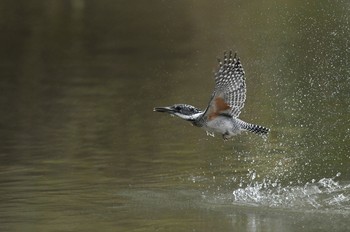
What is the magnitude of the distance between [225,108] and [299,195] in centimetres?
125

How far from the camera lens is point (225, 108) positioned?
32.9 ft

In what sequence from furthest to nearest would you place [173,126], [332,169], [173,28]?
→ [173,28]
[173,126]
[332,169]

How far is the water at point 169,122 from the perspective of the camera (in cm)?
1009

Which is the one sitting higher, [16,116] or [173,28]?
[173,28]

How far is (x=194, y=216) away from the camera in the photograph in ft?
32.1

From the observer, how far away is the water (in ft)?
33.1

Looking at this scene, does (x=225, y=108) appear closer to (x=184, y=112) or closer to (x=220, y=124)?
(x=220, y=124)

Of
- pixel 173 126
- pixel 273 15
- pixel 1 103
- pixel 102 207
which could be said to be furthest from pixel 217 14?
pixel 102 207

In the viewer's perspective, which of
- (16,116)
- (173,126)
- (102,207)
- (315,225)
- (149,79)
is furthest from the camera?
(149,79)

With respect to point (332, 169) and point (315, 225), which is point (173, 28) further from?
point (315, 225)

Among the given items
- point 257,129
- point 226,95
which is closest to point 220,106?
point 226,95

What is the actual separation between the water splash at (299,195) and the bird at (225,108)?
681mm

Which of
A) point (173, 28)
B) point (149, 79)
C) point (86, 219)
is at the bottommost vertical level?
point (86, 219)

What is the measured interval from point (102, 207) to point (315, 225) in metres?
2.06
